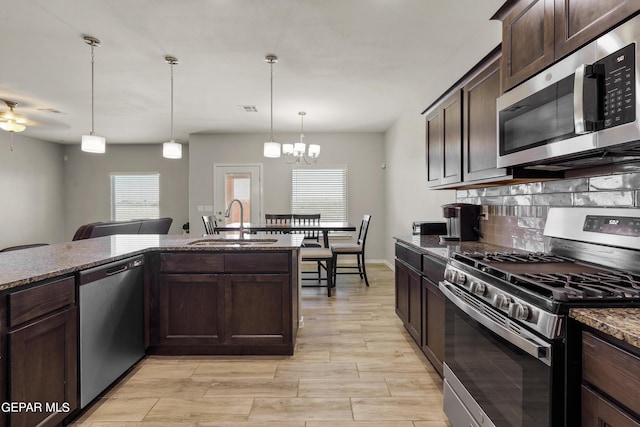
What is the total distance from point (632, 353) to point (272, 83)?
3.96 m

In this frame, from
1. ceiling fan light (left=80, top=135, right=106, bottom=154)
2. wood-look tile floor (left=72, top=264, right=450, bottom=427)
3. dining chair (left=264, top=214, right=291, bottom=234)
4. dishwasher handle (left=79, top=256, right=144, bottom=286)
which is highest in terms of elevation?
ceiling fan light (left=80, top=135, right=106, bottom=154)

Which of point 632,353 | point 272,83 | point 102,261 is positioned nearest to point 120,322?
point 102,261

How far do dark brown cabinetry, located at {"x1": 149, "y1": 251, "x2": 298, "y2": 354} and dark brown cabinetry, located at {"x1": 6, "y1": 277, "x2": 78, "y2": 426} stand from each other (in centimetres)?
78

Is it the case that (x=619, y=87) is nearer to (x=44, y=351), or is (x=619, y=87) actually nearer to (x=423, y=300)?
(x=423, y=300)

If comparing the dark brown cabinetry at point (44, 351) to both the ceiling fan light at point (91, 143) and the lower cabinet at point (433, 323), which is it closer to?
the ceiling fan light at point (91, 143)

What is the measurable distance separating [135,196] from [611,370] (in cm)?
868

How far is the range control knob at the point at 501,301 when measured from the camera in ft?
3.88

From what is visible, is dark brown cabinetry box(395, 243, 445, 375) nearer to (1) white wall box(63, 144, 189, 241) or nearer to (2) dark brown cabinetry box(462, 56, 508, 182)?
(2) dark brown cabinetry box(462, 56, 508, 182)

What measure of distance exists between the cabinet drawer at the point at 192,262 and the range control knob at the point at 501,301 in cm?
185

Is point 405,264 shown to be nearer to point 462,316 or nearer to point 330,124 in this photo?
point 462,316

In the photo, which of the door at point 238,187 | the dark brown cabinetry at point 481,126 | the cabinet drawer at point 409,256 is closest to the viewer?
the dark brown cabinetry at point 481,126

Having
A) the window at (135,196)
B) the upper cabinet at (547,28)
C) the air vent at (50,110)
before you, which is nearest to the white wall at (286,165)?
the window at (135,196)

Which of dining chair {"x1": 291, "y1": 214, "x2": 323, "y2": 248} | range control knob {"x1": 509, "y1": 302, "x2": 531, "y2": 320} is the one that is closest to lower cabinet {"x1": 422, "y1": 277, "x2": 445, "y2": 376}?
range control knob {"x1": 509, "y1": 302, "x2": 531, "y2": 320}

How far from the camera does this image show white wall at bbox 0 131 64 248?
6.43m
